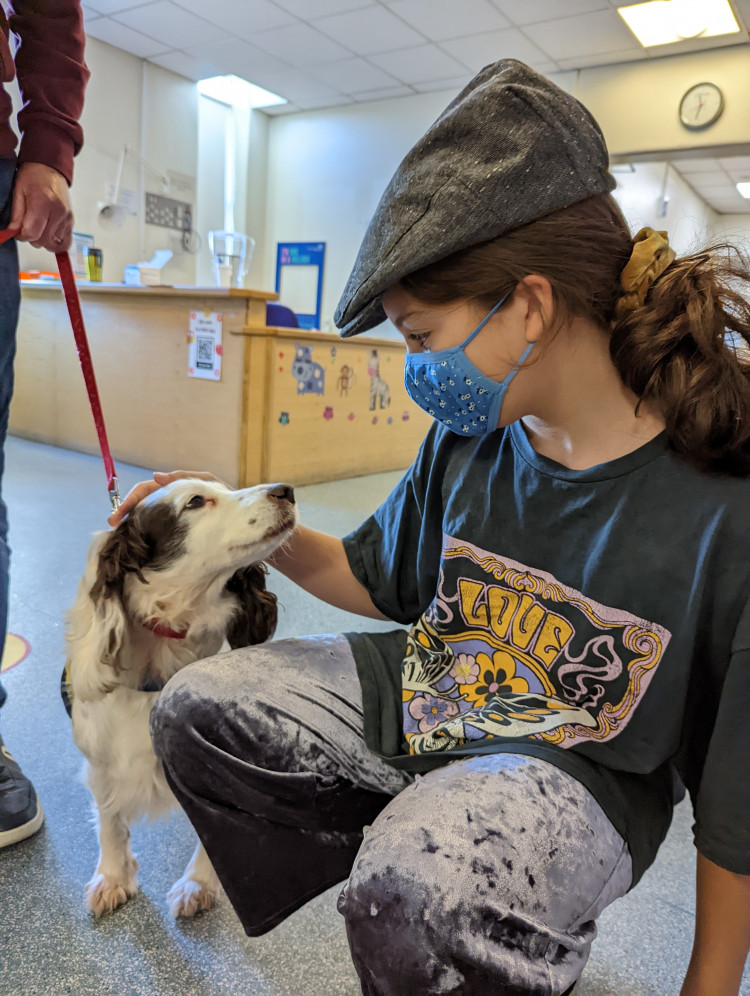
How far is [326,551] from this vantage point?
1.11 meters

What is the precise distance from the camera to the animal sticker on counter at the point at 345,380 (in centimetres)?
392

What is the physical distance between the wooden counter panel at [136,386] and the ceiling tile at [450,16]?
267cm

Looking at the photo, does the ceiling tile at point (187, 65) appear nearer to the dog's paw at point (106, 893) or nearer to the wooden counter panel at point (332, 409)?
the wooden counter panel at point (332, 409)

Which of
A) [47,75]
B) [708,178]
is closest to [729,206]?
[708,178]

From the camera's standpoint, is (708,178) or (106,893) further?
(708,178)

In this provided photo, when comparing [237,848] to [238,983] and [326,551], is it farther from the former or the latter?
[326,551]

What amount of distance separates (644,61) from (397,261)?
5.46 metres

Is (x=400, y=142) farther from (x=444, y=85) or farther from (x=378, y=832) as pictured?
(x=378, y=832)

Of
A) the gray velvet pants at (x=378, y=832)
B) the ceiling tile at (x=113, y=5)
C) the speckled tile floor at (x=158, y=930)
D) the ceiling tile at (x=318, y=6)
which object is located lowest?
the speckled tile floor at (x=158, y=930)

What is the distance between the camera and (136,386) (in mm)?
3885

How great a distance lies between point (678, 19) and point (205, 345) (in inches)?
145

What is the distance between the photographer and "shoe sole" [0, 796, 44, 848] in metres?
1.11

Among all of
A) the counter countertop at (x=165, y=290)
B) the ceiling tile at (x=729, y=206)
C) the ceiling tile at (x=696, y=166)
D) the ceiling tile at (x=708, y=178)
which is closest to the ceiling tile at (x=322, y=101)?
the ceiling tile at (x=696, y=166)

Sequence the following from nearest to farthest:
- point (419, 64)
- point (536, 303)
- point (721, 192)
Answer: point (536, 303) < point (419, 64) < point (721, 192)
